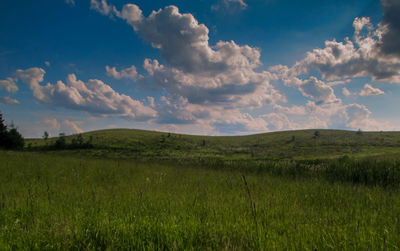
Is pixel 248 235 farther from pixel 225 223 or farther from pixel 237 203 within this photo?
pixel 237 203

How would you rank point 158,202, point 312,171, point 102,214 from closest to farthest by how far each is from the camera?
point 102,214
point 158,202
point 312,171

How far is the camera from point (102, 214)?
347 cm

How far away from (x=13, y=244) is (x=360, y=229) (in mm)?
4892

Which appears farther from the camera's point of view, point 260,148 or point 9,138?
point 260,148

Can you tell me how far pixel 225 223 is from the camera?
10.6ft

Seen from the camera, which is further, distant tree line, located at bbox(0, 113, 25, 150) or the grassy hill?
distant tree line, located at bbox(0, 113, 25, 150)

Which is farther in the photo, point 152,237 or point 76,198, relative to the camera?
A: point 76,198

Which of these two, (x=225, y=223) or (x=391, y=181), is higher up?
(x=225, y=223)

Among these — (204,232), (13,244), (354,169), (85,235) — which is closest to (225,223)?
(204,232)

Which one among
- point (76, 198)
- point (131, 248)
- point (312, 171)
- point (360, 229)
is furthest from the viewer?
point (312, 171)

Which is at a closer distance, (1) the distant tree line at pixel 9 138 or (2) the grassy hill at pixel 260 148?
(2) the grassy hill at pixel 260 148

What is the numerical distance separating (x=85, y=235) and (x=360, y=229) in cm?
406

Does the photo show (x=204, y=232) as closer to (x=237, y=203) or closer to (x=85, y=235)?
(x=85, y=235)

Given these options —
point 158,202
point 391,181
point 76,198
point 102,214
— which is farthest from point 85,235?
point 391,181
